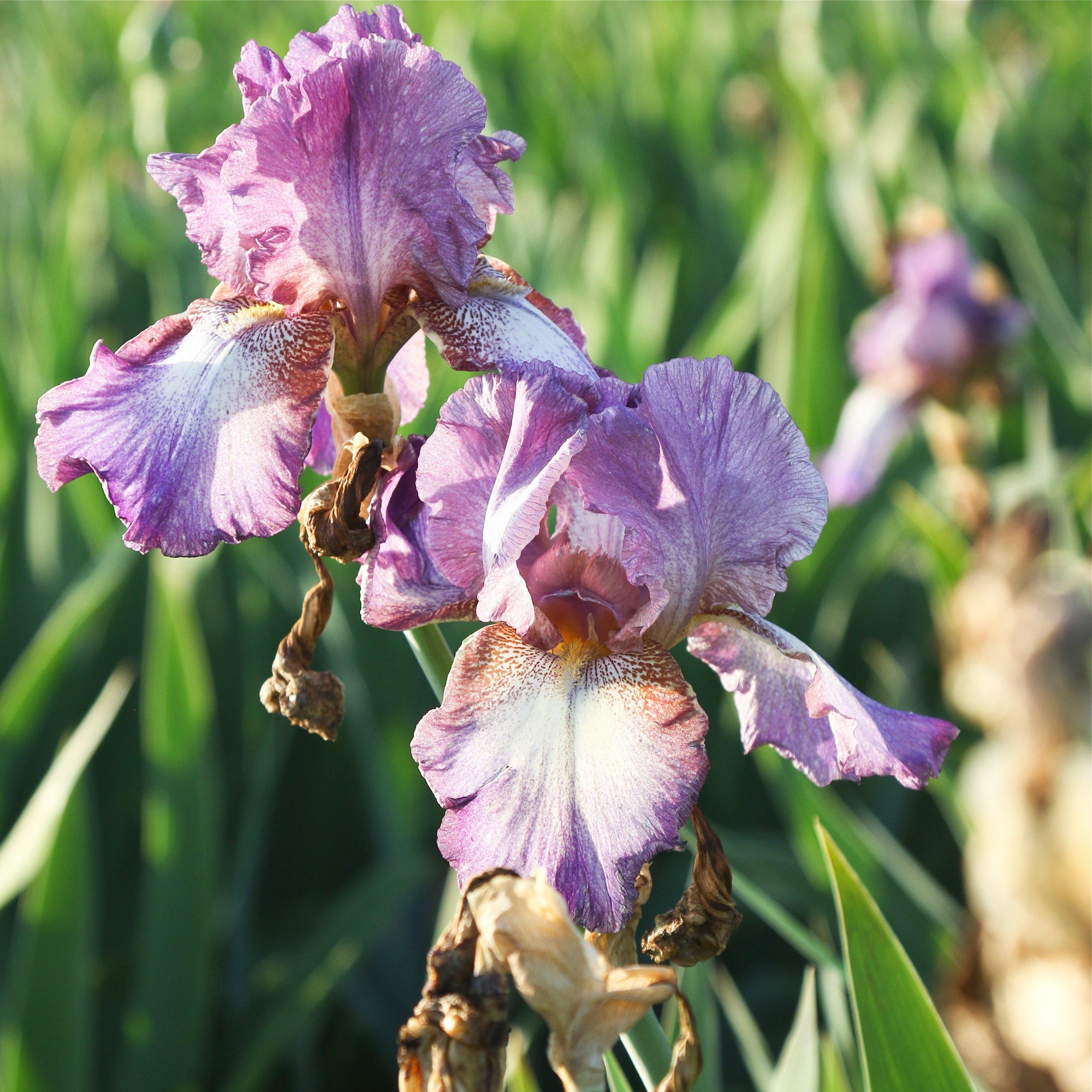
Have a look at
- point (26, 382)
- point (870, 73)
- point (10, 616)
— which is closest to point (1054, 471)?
point (10, 616)

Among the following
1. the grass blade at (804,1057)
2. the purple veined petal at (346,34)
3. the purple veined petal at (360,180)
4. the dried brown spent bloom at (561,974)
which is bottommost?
the grass blade at (804,1057)

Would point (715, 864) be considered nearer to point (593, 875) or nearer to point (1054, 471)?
point (593, 875)

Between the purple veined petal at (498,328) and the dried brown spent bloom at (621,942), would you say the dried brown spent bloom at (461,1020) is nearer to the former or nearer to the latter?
the dried brown spent bloom at (621,942)

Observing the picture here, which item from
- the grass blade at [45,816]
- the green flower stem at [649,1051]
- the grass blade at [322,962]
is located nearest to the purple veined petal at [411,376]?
the green flower stem at [649,1051]

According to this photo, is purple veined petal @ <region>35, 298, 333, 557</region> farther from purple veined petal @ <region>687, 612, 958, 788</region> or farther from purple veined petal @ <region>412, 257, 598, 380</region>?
purple veined petal @ <region>687, 612, 958, 788</region>

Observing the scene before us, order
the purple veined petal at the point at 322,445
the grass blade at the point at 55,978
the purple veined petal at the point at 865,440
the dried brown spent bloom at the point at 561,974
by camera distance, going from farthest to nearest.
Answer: the purple veined petal at the point at 865,440 → the grass blade at the point at 55,978 → the purple veined petal at the point at 322,445 → the dried brown spent bloom at the point at 561,974

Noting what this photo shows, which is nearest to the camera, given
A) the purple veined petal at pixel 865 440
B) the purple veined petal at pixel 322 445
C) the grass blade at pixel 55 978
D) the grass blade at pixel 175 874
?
the purple veined petal at pixel 322 445

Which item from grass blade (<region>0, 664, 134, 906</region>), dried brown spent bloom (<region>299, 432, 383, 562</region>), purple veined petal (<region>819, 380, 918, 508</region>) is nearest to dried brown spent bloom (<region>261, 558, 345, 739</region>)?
dried brown spent bloom (<region>299, 432, 383, 562</region>)
